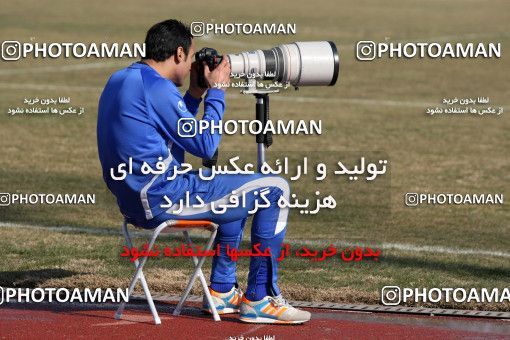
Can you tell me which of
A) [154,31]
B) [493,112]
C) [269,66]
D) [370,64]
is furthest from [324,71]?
[370,64]

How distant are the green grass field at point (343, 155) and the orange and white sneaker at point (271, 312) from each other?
1.00 meters

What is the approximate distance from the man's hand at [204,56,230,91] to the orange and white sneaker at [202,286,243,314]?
1.43m

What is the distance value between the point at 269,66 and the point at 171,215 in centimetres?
116

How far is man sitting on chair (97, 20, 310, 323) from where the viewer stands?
8188mm

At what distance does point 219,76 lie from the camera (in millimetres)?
8477

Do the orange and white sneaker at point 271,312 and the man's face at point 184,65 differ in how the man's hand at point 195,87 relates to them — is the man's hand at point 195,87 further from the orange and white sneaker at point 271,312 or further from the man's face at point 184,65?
the orange and white sneaker at point 271,312

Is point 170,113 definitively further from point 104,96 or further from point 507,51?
point 507,51

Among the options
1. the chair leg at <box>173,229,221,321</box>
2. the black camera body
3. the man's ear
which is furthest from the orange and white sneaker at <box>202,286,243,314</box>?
the man's ear

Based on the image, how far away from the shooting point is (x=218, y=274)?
9.09 m

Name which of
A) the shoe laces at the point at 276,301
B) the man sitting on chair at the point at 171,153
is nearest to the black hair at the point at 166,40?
the man sitting on chair at the point at 171,153

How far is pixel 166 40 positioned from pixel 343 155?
4.97 ft

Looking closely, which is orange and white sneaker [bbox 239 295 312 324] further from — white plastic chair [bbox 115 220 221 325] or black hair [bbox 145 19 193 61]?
black hair [bbox 145 19 193 61]

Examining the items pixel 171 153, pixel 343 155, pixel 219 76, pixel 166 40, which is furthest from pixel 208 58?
pixel 343 155

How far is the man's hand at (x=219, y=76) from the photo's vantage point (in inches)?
332
